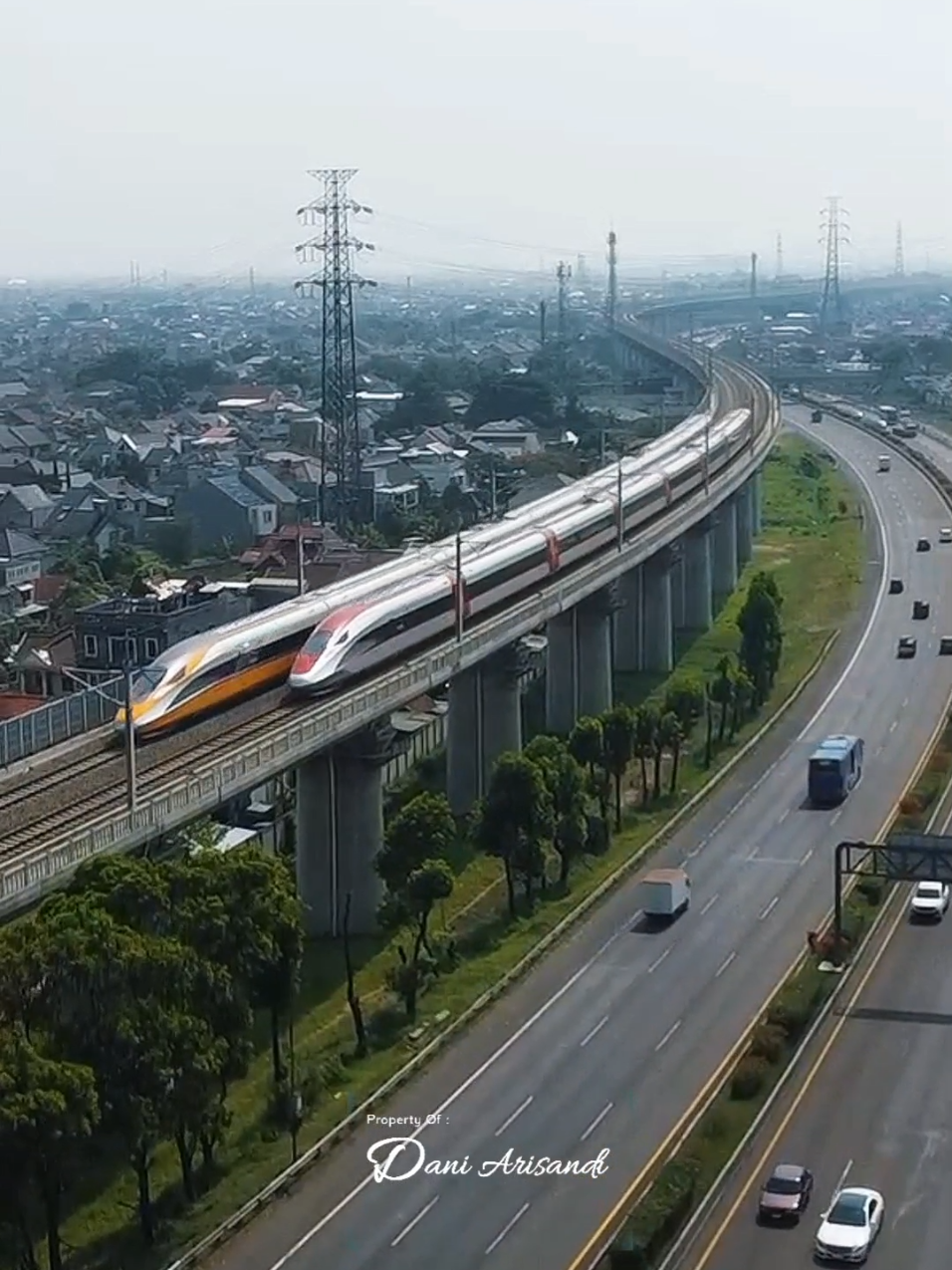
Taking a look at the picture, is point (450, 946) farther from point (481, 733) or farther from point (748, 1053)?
point (481, 733)

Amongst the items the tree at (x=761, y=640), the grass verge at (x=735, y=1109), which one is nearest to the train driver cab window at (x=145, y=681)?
the grass verge at (x=735, y=1109)

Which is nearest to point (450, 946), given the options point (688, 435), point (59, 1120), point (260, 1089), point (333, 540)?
point (260, 1089)

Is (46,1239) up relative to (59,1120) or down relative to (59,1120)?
down

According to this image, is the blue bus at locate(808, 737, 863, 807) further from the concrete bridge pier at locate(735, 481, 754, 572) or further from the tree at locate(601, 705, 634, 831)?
the concrete bridge pier at locate(735, 481, 754, 572)

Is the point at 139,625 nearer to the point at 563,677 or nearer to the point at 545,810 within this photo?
the point at 563,677

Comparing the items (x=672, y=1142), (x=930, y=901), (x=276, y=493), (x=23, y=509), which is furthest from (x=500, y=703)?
(x=23, y=509)

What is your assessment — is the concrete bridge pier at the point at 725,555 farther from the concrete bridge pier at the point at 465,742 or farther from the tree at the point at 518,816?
the tree at the point at 518,816
